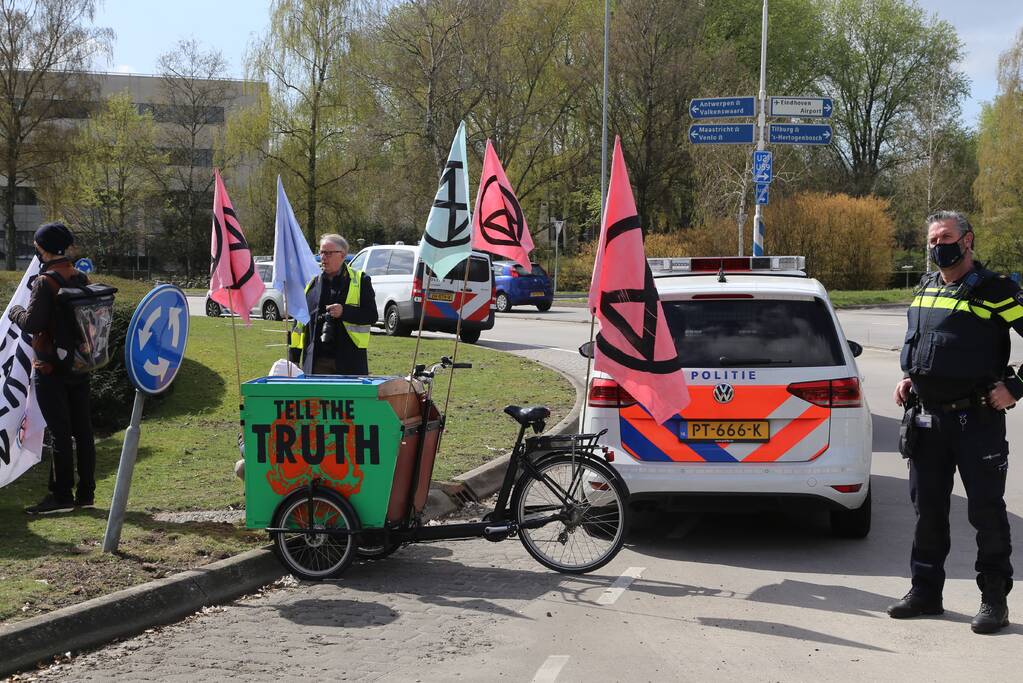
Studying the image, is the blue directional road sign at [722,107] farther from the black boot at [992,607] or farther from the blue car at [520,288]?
the black boot at [992,607]

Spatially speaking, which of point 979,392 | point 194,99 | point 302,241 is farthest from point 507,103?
point 979,392

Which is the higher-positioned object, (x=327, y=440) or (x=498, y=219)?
(x=498, y=219)

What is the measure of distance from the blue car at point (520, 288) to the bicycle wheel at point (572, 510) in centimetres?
2762

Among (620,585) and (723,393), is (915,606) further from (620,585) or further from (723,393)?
(723,393)

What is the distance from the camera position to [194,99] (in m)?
59.5

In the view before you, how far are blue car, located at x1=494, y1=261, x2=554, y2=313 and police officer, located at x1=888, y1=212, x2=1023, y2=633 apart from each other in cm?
2866

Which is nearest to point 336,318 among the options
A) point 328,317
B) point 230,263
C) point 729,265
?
point 328,317

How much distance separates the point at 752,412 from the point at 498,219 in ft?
6.95

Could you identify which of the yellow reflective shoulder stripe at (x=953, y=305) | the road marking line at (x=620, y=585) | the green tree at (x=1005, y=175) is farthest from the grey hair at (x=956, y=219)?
the green tree at (x=1005, y=175)

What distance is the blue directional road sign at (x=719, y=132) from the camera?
21453mm

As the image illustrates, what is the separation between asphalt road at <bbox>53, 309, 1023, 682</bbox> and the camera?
4.83 meters

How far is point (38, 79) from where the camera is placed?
158ft

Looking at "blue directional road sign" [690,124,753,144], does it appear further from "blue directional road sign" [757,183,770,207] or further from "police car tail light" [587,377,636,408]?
"police car tail light" [587,377,636,408]

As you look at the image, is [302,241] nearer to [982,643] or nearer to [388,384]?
[388,384]
